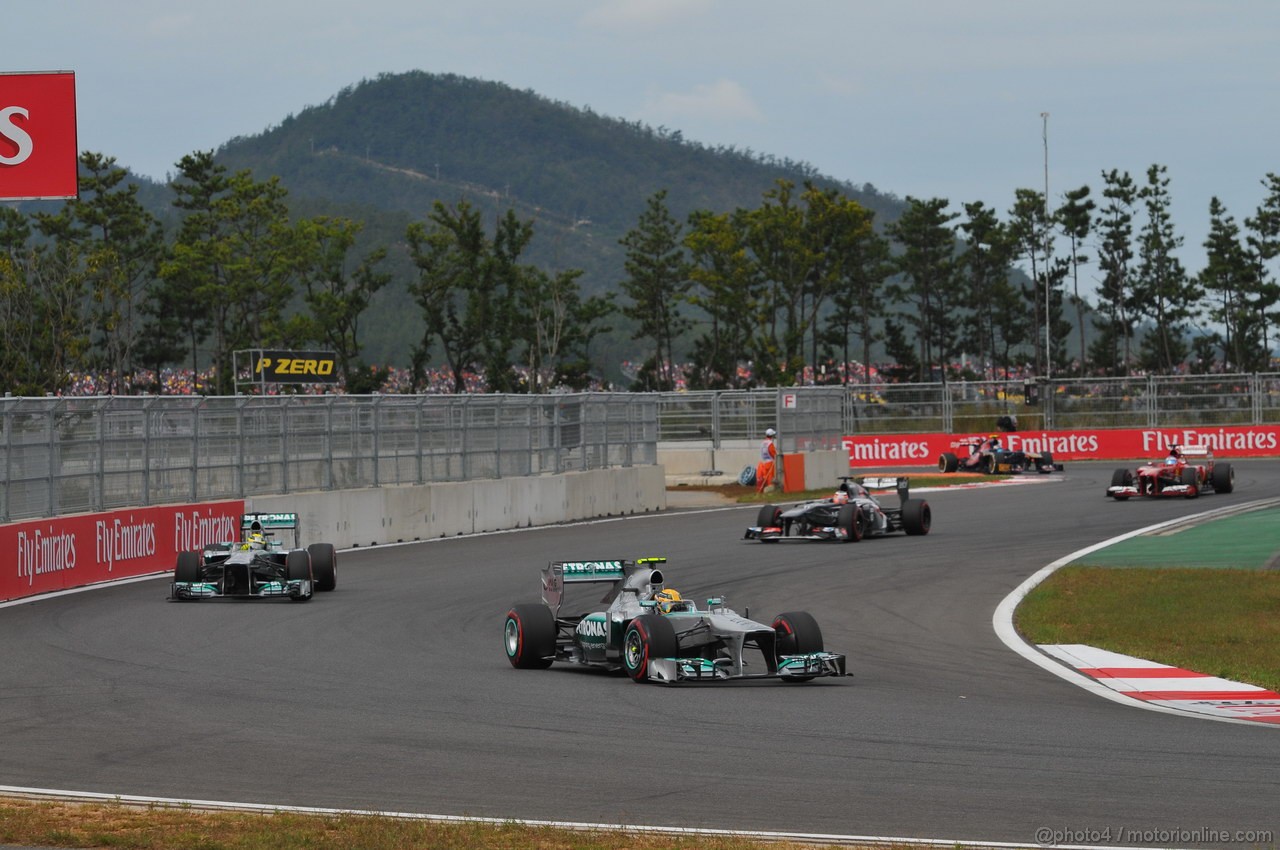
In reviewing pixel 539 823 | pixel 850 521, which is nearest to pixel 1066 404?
pixel 850 521

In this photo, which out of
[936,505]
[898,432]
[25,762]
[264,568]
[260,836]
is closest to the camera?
[260,836]

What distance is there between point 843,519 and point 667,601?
13.1 meters

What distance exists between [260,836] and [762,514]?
760 inches

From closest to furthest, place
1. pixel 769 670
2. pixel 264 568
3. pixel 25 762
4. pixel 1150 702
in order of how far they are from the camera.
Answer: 1. pixel 25 762
2. pixel 1150 702
3. pixel 769 670
4. pixel 264 568

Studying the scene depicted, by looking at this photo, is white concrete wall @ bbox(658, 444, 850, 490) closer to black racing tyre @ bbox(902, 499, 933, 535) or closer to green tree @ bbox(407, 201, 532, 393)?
black racing tyre @ bbox(902, 499, 933, 535)

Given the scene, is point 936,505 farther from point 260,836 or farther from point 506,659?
point 260,836

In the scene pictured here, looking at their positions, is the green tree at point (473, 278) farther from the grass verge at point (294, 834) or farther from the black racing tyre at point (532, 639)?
the grass verge at point (294, 834)

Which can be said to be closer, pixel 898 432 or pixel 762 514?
pixel 762 514

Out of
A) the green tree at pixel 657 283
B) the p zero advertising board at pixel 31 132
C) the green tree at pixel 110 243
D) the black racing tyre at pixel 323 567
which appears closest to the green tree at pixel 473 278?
the green tree at pixel 657 283

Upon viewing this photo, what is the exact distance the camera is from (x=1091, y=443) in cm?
5347

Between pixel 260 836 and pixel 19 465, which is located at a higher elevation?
pixel 19 465

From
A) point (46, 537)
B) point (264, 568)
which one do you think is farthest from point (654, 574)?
point (46, 537)

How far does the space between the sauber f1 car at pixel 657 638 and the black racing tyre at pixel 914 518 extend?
44.1 feet

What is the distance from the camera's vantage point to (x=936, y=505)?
112ft
